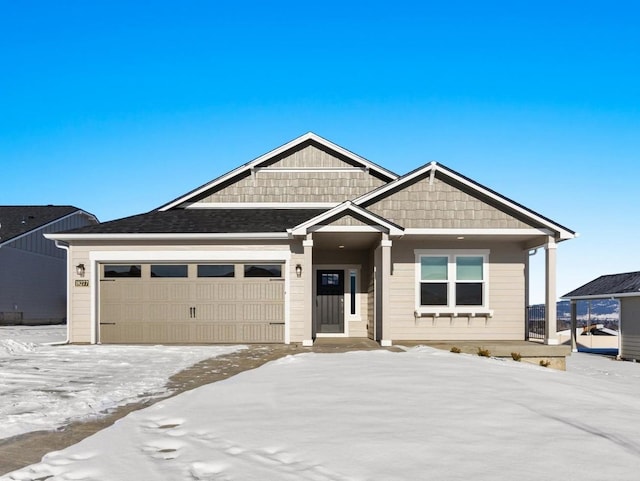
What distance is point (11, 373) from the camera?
943 centimetres

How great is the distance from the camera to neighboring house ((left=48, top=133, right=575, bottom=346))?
1387 cm

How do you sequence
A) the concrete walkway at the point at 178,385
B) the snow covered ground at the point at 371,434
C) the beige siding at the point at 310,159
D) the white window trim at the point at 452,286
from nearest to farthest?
the snow covered ground at the point at 371,434
the concrete walkway at the point at 178,385
the white window trim at the point at 452,286
the beige siding at the point at 310,159

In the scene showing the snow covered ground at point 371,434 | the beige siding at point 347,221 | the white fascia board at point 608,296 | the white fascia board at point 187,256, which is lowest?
the snow covered ground at point 371,434

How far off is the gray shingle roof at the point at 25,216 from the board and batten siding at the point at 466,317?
878 inches

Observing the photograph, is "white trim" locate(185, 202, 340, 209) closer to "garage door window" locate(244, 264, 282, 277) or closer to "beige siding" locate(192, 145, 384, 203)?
"beige siding" locate(192, 145, 384, 203)

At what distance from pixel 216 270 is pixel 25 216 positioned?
75.0 ft

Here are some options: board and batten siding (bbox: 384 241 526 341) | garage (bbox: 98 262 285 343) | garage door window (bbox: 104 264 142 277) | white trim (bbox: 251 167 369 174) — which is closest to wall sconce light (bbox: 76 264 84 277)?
garage (bbox: 98 262 285 343)

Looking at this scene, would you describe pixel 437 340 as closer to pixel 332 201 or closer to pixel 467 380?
pixel 332 201

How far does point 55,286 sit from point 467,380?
30833mm

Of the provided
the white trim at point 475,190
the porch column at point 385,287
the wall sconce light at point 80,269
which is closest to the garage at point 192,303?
the wall sconce light at point 80,269

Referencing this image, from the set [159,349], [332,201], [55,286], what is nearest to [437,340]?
[332,201]

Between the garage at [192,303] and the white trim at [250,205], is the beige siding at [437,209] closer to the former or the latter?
the garage at [192,303]

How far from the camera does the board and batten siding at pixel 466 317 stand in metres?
14.8

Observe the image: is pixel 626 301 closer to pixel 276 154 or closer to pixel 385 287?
pixel 385 287
